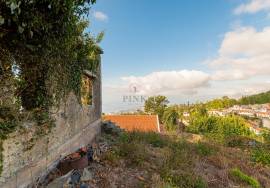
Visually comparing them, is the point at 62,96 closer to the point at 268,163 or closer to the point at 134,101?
the point at 268,163

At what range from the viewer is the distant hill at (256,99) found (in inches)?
2722

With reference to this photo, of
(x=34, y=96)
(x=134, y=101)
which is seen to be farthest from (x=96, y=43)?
(x=134, y=101)

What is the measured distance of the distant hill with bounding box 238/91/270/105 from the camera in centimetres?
6915

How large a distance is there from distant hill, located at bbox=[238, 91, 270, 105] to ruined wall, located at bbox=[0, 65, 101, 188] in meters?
75.8

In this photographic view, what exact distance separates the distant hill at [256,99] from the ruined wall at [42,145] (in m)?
75.8

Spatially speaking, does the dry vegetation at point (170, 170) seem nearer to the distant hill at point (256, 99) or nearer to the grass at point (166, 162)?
the grass at point (166, 162)

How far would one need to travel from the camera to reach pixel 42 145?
395cm

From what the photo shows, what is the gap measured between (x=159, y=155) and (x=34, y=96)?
3732 millimetres

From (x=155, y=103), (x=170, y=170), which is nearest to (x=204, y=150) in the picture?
(x=170, y=170)

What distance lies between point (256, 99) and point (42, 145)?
8332cm

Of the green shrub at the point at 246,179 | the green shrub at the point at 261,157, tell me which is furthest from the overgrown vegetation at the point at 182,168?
the green shrub at the point at 261,157

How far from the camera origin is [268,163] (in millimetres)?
7074

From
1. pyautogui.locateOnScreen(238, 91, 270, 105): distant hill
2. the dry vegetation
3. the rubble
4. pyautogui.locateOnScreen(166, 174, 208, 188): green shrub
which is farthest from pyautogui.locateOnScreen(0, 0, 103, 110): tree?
pyautogui.locateOnScreen(238, 91, 270, 105): distant hill

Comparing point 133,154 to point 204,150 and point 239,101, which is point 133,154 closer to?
point 204,150
